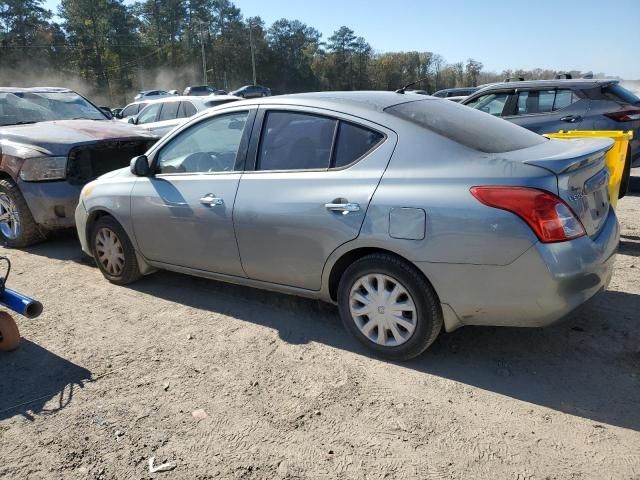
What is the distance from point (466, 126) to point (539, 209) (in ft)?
3.01

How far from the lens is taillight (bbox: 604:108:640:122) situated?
7586 mm

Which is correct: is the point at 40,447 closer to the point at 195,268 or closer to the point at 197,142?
the point at 195,268

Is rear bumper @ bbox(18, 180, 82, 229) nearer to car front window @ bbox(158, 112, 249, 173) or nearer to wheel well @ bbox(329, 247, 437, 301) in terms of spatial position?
car front window @ bbox(158, 112, 249, 173)

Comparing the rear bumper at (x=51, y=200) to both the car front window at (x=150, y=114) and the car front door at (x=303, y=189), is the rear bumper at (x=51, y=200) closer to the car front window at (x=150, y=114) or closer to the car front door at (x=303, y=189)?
the car front door at (x=303, y=189)

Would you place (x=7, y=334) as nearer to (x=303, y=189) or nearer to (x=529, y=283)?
(x=303, y=189)

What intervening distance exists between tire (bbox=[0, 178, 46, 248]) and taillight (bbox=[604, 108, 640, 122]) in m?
7.97

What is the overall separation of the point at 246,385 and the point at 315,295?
0.81m

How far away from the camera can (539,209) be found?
273 cm

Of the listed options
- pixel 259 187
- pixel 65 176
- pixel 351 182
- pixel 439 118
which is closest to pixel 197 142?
pixel 259 187

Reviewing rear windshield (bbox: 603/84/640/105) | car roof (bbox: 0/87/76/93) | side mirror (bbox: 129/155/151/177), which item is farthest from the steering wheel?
rear windshield (bbox: 603/84/640/105)

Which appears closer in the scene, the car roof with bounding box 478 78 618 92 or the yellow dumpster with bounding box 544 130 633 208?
the yellow dumpster with bounding box 544 130 633 208

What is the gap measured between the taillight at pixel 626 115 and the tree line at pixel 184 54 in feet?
159

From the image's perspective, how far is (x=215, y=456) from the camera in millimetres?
2566

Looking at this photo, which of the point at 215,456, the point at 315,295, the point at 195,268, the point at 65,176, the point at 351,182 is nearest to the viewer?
the point at 215,456
